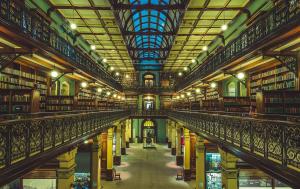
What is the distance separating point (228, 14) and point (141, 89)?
16.7 metres

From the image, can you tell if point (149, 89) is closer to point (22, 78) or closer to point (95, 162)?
point (95, 162)

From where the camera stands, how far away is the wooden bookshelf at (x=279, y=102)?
24.7ft

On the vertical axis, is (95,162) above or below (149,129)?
above

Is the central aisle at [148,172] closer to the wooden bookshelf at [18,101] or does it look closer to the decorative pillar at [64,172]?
the decorative pillar at [64,172]

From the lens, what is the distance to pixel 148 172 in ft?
60.6

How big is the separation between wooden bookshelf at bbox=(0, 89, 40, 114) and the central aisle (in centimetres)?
850

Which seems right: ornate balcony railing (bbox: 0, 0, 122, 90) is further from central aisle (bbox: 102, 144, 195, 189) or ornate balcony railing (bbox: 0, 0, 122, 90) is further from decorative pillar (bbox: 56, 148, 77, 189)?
central aisle (bbox: 102, 144, 195, 189)

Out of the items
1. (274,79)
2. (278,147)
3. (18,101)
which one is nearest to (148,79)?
(274,79)

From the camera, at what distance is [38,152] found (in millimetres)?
4668

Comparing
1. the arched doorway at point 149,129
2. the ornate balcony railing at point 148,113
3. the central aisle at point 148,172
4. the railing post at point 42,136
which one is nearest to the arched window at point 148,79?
the arched doorway at point 149,129

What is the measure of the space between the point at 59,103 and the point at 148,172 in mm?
9426

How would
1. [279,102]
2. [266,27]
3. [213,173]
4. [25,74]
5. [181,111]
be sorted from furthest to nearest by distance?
[181,111] → [213,173] → [25,74] → [266,27] → [279,102]

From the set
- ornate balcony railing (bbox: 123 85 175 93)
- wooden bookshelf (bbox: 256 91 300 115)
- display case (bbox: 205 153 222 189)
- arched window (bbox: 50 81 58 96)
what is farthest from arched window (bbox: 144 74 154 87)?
wooden bookshelf (bbox: 256 91 300 115)

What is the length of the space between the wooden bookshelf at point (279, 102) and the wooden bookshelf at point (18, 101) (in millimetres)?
6500
